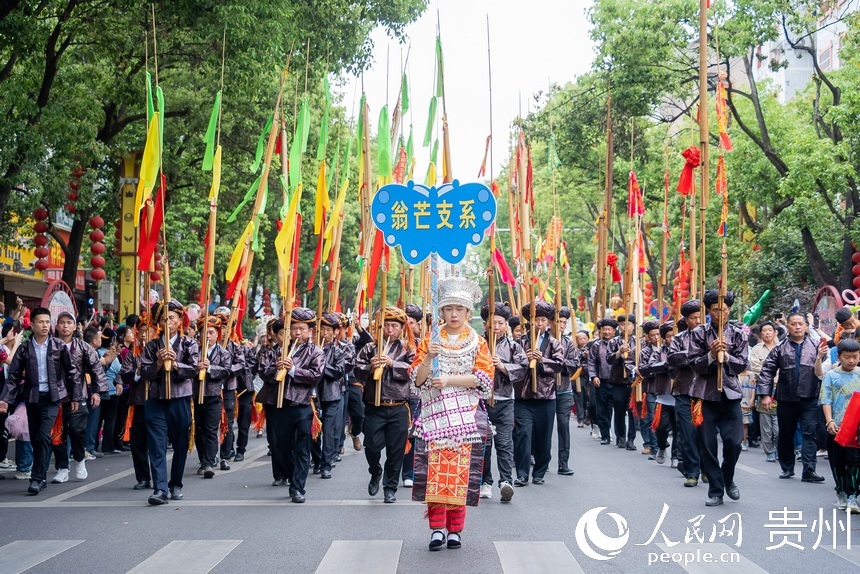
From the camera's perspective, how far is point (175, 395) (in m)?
10.5

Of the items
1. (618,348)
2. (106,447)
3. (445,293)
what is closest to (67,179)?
(106,447)

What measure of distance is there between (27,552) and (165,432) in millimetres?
2695

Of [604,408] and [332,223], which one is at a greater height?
[332,223]

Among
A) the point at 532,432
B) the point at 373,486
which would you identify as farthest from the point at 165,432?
the point at 532,432

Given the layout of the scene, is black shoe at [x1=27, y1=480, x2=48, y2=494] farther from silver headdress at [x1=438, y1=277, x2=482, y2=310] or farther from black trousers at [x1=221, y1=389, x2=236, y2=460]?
silver headdress at [x1=438, y1=277, x2=482, y2=310]

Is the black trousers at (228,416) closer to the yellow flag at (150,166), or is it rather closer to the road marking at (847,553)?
the yellow flag at (150,166)

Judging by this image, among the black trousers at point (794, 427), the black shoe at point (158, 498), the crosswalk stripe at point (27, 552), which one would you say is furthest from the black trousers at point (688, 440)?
the crosswalk stripe at point (27, 552)

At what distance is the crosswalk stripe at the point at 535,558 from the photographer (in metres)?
7.18

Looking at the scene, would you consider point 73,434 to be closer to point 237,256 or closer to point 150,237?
point 150,237

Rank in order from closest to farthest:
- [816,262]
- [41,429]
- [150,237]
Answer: [41,429] < [150,237] < [816,262]

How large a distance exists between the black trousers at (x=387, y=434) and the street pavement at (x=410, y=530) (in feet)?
1.28

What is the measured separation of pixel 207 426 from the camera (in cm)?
1266

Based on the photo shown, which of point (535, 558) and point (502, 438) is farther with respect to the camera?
point (502, 438)

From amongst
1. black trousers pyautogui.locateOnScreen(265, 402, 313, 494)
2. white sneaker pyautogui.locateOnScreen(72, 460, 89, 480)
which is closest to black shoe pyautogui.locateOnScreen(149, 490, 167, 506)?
black trousers pyautogui.locateOnScreen(265, 402, 313, 494)
